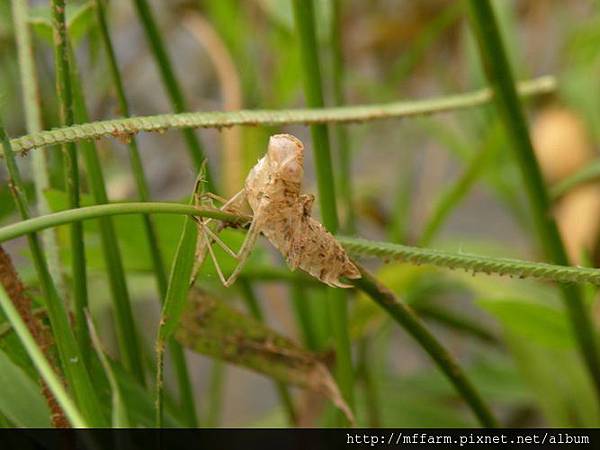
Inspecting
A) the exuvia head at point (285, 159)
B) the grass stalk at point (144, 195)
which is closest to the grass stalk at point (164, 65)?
the grass stalk at point (144, 195)

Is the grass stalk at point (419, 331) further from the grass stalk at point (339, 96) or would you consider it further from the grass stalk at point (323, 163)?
the grass stalk at point (339, 96)

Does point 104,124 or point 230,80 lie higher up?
point 230,80

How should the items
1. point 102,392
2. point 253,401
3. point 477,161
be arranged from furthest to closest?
point 253,401 → point 477,161 → point 102,392

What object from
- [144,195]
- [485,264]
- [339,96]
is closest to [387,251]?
[485,264]

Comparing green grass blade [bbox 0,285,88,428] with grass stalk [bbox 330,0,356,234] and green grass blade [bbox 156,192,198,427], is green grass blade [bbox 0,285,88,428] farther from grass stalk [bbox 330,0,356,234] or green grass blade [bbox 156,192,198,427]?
grass stalk [bbox 330,0,356,234]

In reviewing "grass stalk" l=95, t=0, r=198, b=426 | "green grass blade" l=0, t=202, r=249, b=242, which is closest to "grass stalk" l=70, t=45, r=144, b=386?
"grass stalk" l=95, t=0, r=198, b=426

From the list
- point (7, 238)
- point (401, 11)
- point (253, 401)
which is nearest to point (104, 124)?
point (7, 238)

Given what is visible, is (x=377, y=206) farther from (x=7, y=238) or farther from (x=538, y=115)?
(x=7, y=238)

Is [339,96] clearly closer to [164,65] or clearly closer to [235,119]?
[164,65]
